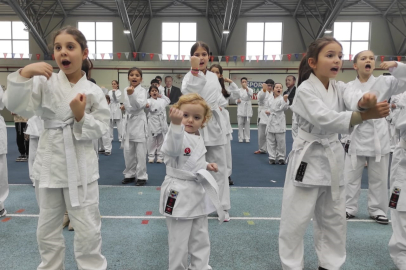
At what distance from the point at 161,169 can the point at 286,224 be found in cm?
415

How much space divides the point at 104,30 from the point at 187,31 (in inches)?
159

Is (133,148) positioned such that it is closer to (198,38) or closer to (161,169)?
(161,169)

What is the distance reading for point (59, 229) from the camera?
193 cm

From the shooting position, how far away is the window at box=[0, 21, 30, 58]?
1580 centimetres

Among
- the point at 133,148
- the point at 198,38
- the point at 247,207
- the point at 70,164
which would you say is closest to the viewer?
the point at 70,164

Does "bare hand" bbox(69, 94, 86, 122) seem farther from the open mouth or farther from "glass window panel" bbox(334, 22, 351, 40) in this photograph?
"glass window panel" bbox(334, 22, 351, 40)

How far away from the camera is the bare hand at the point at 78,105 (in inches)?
65.8

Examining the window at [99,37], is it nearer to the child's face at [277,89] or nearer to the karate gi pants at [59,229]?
the child's face at [277,89]

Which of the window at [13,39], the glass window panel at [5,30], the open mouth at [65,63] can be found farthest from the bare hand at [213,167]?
the glass window panel at [5,30]

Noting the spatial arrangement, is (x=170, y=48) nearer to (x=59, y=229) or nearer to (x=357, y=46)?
(x=357, y=46)

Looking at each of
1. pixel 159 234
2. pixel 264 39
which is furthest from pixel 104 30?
pixel 159 234

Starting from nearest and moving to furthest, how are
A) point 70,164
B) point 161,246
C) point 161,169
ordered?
point 70,164 → point 161,246 → point 161,169

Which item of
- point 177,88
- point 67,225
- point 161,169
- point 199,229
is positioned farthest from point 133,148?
point 177,88

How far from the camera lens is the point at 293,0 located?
14.6 m
